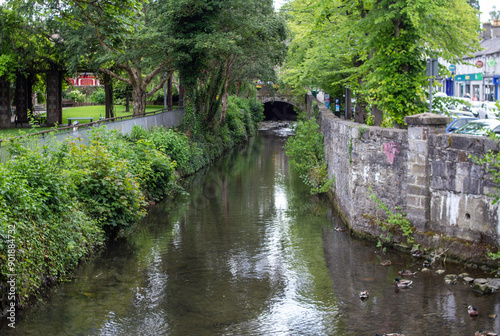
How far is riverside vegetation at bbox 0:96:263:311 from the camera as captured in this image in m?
9.75

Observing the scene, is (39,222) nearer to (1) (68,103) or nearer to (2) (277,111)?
(1) (68,103)

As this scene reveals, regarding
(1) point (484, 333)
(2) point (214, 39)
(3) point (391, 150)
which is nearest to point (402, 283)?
(1) point (484, 333)

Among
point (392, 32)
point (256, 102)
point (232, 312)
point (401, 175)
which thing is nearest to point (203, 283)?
point (232, 312)

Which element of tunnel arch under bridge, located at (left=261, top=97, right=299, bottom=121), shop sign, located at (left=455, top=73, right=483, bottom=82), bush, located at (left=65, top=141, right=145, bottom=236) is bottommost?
bush, located at (left=65, top=141, right=145, bottom=236)

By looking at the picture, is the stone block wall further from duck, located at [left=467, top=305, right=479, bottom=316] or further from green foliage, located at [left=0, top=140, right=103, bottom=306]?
green foliage, located at [left=0, top=140, right=103, bottom=306]

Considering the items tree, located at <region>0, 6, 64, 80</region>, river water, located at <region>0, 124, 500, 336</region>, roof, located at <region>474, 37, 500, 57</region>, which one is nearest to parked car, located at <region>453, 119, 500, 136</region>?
river water, located at <region>0, 124, 500, 336</region>

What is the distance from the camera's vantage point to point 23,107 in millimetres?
35219

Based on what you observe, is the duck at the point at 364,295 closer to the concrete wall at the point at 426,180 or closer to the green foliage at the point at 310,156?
the concrete wall at the point at 426,180

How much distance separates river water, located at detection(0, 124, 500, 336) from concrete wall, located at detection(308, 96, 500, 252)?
90 centimetres

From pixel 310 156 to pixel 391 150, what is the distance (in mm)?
9283

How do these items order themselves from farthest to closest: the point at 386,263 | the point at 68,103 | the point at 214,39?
the point at 68,103 < the point at 214,39 < the point at 386,263

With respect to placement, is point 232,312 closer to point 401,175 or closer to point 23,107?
point 401,175

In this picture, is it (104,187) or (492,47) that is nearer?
(104,187)

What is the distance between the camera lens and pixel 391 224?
1351 cm
